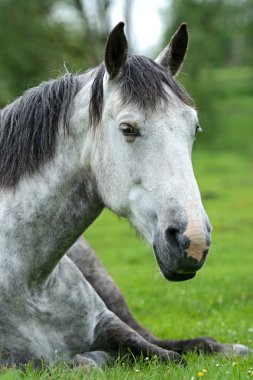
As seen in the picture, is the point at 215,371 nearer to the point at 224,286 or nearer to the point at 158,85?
the point at 158,85

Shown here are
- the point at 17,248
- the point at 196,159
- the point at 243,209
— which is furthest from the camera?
the point at 196,159

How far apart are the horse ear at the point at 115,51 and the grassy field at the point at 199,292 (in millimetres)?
1171

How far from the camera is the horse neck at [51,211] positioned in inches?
197

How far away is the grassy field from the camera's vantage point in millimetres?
4715

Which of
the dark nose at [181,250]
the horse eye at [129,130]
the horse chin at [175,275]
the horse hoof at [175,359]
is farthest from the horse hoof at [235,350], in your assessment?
the horse eye at [129,130]

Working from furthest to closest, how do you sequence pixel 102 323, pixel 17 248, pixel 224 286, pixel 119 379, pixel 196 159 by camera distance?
pixel 196 159
pixel 224 286
pixel 102 323
pixel 17 248
pixel 119 379

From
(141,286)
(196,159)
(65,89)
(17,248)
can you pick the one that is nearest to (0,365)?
(17,248)

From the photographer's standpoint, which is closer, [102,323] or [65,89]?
[65,89]

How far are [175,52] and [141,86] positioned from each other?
64cm

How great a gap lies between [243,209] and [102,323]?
17.4 m

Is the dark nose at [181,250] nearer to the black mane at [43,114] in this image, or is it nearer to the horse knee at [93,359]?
the black mane at [43,114]

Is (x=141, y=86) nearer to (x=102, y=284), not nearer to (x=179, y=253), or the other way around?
(x=179, y=253)

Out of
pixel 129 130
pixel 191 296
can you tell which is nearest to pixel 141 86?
pixel 129 130

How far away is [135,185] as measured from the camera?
4578 mm
